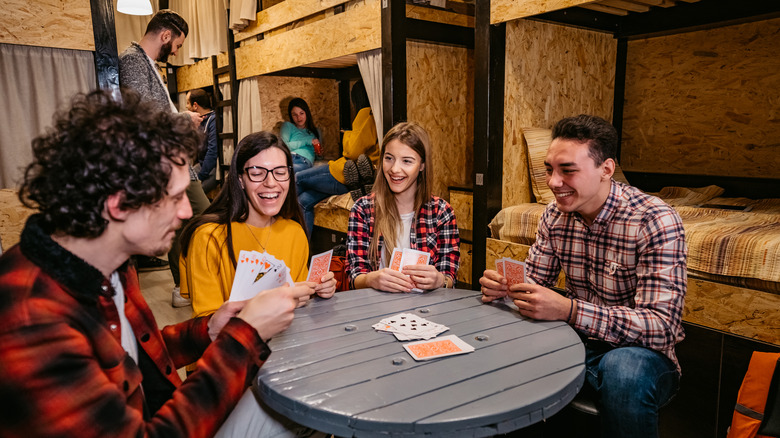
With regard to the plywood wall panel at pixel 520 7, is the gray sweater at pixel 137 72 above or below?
below

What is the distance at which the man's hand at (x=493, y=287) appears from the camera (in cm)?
179

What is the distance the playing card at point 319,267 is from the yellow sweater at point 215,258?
25 cm

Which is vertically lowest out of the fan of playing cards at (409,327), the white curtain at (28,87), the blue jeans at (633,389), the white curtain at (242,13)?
the blue jeans at (633,389)

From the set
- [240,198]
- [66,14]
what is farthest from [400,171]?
[66,14]

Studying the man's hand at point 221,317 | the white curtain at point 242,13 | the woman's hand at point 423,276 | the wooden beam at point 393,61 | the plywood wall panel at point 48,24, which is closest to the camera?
the man's hand at point 221,317

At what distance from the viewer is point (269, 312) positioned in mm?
1152

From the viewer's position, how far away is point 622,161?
14.3ft

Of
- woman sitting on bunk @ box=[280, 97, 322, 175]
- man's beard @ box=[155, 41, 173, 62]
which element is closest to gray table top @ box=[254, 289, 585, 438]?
man's beard @ box=[155, 41, 173, 62]

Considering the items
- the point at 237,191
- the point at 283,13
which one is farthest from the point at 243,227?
the point at 283,13

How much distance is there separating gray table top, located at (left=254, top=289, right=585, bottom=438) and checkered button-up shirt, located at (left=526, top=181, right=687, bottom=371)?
211 millimetres

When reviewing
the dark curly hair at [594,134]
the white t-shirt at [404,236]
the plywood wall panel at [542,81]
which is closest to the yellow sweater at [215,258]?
the white t-shirt at [404,236]

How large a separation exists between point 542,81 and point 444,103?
1.17 m

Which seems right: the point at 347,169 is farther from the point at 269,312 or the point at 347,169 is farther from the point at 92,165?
the point at 92,165

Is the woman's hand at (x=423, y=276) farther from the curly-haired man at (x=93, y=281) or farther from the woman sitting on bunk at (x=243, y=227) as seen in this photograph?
the curly-haired man at (x=93, y=281)
